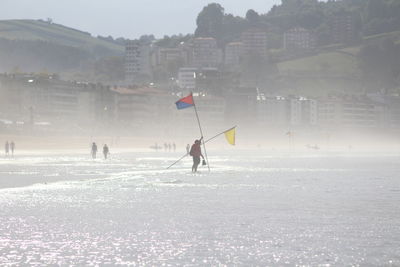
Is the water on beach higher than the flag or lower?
lower

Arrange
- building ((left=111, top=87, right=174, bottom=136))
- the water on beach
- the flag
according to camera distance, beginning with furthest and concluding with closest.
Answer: building ((left=111, top=87, right=174, bottom=136))
the flag
the water on beach

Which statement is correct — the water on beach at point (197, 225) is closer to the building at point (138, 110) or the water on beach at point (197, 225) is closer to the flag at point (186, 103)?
the flag at point (186, 103)

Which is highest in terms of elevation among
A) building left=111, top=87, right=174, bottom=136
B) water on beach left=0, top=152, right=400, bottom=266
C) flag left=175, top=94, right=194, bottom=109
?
building left=111, top=87, right=174, bottom=136

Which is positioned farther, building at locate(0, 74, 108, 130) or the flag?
building at locate(0, 74, 108, 130)

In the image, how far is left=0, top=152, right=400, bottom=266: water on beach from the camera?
52.9 feet

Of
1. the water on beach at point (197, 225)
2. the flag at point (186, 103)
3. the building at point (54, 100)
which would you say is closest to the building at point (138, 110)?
the building at point (54, 100)

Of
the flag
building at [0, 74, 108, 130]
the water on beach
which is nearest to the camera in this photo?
the water on beach

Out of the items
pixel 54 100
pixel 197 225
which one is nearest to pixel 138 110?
pixel 54 100

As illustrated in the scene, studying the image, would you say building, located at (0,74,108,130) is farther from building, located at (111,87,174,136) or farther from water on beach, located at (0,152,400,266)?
water on beach, located at (0,152,400,266)

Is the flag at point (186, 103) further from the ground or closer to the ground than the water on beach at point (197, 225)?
further from the ground

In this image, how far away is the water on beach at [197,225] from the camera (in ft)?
52.9

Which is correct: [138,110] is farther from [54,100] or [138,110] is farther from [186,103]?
[186,103]

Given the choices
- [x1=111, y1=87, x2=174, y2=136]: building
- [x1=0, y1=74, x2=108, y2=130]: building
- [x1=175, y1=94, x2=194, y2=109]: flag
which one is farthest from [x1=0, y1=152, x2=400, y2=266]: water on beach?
[x1=111, y1=87, x2=174, y2=136]: building

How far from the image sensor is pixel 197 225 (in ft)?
67.2
